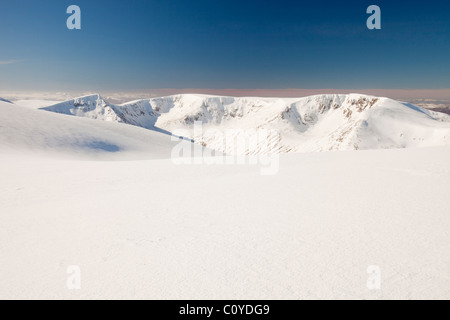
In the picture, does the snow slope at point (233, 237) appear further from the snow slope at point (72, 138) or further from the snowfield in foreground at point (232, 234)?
the snow slope at point (72, 138)

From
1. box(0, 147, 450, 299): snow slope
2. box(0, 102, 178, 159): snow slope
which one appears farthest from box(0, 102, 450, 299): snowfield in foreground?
box(0, 102, 178, 159): snow slope

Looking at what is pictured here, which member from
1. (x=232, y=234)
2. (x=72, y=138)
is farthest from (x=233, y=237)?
(x=72, y=138)

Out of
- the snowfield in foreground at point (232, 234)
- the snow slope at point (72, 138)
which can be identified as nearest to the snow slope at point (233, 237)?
the snowfield in foreground at point (232, 234)

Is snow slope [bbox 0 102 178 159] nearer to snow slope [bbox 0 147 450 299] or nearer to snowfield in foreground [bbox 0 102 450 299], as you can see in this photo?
snowfield in foreground [bbox 0 102 450 299]

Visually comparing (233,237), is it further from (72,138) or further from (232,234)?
(72,138)

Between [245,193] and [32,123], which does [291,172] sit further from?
[32,123]

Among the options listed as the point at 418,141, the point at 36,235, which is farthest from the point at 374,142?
the point at 36,235
